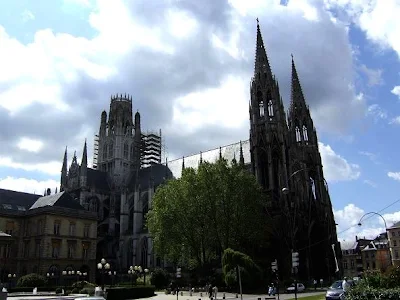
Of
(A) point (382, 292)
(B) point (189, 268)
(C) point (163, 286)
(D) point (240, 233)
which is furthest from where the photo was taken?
(B) point (189, 268)

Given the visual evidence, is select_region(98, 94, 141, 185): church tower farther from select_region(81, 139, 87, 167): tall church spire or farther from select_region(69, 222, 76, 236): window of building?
select_region(69, 222, 76, 236): window of building

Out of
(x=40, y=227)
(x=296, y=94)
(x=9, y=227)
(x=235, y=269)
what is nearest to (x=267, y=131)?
(x=296, y=94)

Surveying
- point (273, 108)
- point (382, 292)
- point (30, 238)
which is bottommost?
point (382, 292)

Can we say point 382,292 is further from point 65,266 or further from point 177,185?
point 65,266

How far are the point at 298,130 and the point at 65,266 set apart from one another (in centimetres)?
Answer: 4707

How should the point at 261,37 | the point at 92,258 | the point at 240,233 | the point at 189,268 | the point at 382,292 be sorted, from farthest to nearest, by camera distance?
the point at 261,37, the point at 92,258, the point at 189,268, the point at 240,233, the point at 382,292

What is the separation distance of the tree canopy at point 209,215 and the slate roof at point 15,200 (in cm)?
2620

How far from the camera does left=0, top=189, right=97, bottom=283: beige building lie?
2237 inches

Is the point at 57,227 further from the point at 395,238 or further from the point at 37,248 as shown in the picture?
the point at 395,238

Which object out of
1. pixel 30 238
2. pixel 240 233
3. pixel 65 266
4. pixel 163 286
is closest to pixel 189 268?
pixel 163 286

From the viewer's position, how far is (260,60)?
→ 72438 millimetres

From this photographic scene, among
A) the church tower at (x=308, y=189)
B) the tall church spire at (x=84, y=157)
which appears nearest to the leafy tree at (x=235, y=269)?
the church tower at (x=308, y=189)

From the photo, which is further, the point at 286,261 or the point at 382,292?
the point at 286,261

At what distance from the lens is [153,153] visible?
101 meters
